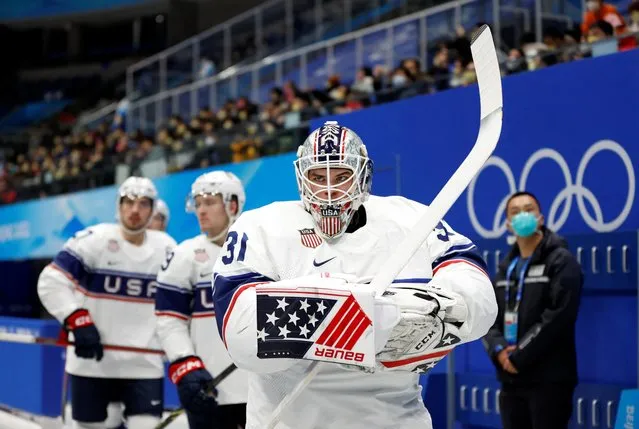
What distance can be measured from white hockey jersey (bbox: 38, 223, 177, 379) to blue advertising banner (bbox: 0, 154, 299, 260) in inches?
67.0

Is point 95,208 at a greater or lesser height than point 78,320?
greater

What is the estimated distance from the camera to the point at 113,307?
18.8ft

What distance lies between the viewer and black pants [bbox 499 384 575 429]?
4582 millimetres

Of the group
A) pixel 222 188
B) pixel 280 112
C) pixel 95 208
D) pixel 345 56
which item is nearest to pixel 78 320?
pixel 222 188

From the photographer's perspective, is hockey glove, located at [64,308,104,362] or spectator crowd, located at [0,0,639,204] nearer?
hockey glove, located at [64,308,104,362]

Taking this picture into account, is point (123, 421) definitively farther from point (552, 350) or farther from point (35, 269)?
point (35, 269)

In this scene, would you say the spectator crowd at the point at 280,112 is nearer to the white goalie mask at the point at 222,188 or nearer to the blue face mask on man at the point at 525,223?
the blue face mask on man at the point at 525,223

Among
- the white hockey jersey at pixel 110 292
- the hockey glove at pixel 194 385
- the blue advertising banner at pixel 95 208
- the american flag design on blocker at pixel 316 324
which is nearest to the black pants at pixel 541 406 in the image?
the hockey glove at pixel 194 385

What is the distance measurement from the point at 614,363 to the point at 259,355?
2878 mm

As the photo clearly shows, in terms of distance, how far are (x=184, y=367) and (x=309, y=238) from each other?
1.87m

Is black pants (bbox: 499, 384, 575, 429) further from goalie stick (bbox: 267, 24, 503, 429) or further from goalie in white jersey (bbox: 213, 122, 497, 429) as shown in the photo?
goalie stick (bbox: 267, 24, 503, 429)

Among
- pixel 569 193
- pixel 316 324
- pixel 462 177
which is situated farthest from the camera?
pixel 569 193

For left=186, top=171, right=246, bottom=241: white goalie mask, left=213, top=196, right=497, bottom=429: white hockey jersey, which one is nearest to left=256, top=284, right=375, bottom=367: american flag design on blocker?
left=213, top=196, right=497, bottom=429: white hockey jersey

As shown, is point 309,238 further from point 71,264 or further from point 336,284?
point 71,264
